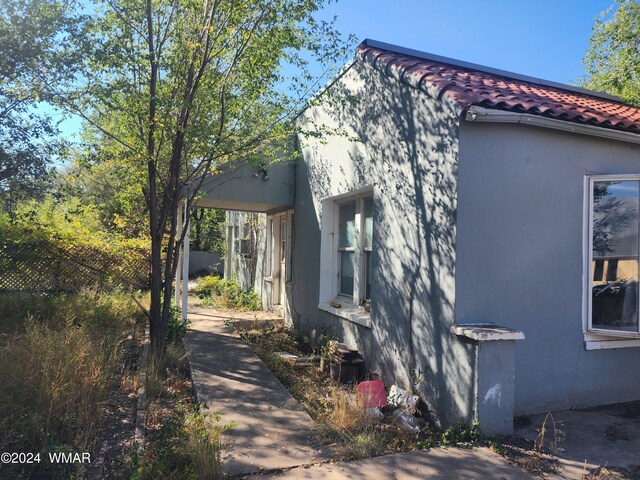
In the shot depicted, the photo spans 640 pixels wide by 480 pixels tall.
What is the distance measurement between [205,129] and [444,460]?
4.91 meters

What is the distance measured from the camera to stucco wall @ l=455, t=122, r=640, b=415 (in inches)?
166

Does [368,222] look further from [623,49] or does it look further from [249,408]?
[623,49]

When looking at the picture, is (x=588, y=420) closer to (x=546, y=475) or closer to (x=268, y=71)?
(x=546, y=475)

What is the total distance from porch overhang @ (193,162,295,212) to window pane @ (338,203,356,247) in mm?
2026

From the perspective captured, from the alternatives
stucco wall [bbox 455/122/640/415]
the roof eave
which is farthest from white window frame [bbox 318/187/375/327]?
the roof eave

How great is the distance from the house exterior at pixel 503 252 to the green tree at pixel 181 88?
1783 millimetres

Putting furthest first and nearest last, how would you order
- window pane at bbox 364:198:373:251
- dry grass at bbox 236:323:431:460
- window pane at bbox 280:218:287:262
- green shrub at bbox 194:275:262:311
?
green shrub at bbox 194:275:262:311
window pane at bbox 280:218:287:262
window pane at bbox 364:198:373:251
dry grass at bbox 236:323:431:460

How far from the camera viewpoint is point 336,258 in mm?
7484

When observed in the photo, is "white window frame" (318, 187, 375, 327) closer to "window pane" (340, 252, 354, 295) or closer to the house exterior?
"window pane" (340, 252, 354, 295)

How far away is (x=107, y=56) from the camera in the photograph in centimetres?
526

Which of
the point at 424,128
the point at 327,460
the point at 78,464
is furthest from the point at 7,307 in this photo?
the point at 424,128

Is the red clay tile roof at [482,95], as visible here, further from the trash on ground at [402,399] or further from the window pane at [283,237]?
the window pane at [283,237]

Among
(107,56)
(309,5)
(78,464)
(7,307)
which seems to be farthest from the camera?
(7,307)

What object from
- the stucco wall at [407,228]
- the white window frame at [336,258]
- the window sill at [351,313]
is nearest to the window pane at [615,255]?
the stucco wall at [407,228]
